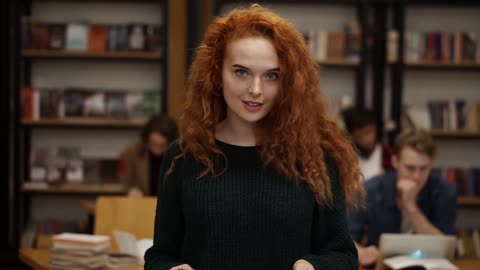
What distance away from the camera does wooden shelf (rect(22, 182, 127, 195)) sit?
6.96m

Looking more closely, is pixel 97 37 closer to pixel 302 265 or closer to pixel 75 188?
pixel 75 188

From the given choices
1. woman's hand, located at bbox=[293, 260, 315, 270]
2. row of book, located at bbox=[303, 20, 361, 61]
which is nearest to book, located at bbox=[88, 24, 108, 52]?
row of book, located at bbox=[303, 20, 361, 61]

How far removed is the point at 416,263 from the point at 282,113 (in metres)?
1.55

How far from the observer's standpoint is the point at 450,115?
6.97 m

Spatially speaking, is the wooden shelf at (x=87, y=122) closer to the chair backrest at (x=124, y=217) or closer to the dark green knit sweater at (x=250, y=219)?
the chair backrest at (x=124, y=217)

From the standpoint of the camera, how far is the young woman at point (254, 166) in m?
2.03

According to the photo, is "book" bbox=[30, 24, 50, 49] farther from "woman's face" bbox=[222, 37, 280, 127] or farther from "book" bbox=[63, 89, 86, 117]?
"woman's face" bbox=[222, 37, 280, 127]

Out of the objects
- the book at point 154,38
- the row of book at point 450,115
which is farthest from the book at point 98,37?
the row of book at point 450,115

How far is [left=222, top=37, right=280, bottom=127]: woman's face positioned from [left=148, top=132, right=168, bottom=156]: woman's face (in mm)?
3682

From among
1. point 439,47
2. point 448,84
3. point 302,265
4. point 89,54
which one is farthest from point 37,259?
point 448,84

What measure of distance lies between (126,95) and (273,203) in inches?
203

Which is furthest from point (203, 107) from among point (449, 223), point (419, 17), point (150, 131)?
point (419, 17)

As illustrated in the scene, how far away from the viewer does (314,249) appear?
83.9 inches

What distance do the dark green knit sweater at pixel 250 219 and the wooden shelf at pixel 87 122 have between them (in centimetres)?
495
